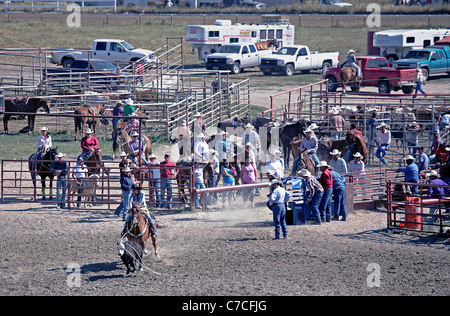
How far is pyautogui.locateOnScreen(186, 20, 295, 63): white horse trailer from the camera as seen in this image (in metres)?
39.9

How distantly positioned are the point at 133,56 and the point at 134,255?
26.0 metres

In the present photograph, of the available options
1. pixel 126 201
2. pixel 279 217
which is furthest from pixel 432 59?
pixel 126 201

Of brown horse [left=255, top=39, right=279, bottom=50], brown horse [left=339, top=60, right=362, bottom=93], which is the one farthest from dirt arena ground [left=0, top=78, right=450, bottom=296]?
brown horse [left=255, top=39, right=279, bottom=50]

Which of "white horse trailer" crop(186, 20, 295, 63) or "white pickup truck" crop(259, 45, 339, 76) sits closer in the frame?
"white pickup truck" crop(259, 45, 339, 76)

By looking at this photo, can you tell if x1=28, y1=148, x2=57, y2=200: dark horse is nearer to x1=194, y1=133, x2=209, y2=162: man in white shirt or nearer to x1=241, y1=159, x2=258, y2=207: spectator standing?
x1=194, y1=133, x2=209, y2=162: man in white shirt

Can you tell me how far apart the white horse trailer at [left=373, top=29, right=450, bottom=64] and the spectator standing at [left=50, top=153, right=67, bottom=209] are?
25.8m

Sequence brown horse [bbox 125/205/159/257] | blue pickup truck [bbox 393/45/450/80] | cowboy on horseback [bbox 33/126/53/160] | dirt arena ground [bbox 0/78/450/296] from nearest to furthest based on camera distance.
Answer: dirt arena ground [bbox 0/78/450/296]
brown horse [bbox 125/205/159/257]
cowboy on horseback [bbox 33/126/53/160]
blue pickup truck [bbox 393/45/450/80]

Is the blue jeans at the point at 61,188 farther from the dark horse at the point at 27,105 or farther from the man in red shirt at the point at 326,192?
the dark horse at the point at 27,105

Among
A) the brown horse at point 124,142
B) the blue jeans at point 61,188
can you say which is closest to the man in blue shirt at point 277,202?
the blue jeans at point 61,188

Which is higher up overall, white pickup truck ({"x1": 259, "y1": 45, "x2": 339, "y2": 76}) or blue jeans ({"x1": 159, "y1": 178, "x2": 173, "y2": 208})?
white pickup truck ({"x1": 259, "y1": 45, "x2": 339, "y2": 76})

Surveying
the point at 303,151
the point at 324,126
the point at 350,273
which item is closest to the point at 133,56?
the point at 324,126

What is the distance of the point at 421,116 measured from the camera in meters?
21.9

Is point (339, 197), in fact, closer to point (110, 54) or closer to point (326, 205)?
point (326, 205)

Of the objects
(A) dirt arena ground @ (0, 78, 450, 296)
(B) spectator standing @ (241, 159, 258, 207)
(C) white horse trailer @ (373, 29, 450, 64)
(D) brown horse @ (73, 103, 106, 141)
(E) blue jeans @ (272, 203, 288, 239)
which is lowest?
(A) dirt arena ground @ (0, 78, 450, 296)
